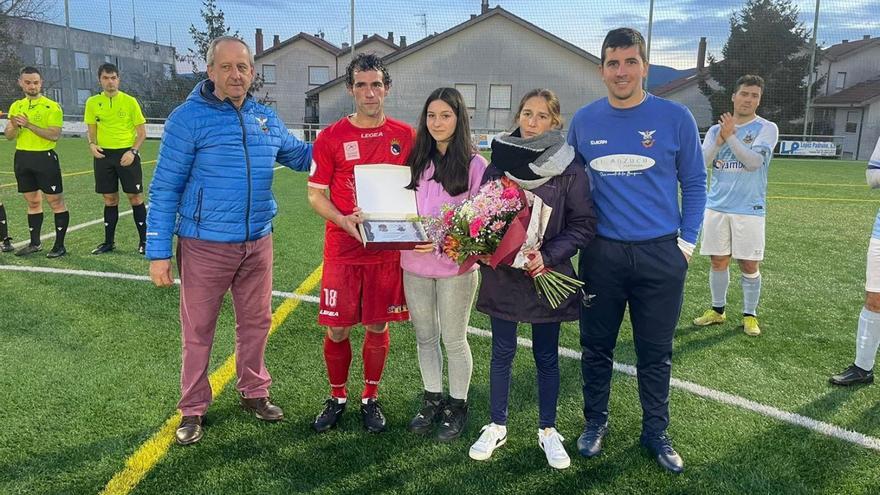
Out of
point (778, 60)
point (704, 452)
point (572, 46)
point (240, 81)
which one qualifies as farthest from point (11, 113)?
point (778, 60)

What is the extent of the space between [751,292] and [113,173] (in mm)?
7271

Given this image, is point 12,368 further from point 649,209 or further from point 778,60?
point 778,60

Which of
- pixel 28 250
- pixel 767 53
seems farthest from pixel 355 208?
pixel 767 53

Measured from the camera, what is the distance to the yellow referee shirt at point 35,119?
7109mm

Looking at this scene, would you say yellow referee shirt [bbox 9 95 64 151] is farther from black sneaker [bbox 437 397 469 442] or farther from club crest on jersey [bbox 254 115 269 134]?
black sneaker [bbox 437 397 469 442]

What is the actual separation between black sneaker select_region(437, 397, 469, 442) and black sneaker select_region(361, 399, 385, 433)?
33 cm

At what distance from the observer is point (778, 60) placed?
108ft

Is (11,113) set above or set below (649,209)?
above

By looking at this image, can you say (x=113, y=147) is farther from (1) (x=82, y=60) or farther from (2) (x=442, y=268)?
(1) (x=82, y=60)

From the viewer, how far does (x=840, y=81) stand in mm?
39906

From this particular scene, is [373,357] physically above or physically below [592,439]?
above

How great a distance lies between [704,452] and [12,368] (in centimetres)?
439

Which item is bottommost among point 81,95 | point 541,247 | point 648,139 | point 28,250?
point 28,250

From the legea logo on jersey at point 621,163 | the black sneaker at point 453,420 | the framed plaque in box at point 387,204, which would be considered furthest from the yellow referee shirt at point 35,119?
the legea logo on jersey at point 621,163
